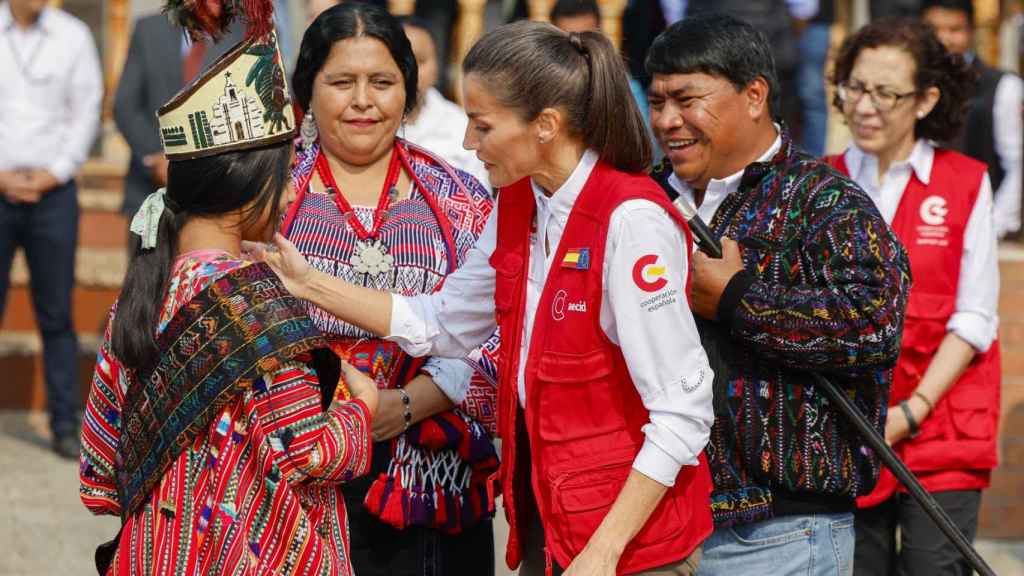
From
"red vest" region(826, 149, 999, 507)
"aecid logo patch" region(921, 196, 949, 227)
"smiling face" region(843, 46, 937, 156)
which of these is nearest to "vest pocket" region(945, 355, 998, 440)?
"red vest" region(826, 149, 999, 507)

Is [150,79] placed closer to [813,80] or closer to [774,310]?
[813,80]

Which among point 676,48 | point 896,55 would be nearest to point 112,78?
point 896,55

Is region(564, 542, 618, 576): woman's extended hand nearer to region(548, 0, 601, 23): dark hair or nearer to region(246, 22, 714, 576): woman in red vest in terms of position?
region(246, 22, 714, 576): woman in red vest

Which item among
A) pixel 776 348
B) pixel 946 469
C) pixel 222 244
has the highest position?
pixel 222 244

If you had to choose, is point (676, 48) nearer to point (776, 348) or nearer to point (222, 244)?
point (776, 348)

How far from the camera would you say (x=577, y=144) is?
2893 millimetres

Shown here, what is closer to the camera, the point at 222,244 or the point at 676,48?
the point at 222,244

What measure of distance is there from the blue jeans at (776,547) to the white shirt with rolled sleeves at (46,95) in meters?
4.77

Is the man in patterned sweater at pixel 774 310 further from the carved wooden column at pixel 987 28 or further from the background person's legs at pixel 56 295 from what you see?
the carved wooden column at pixel 987 28

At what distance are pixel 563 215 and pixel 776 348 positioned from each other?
1.77 ft

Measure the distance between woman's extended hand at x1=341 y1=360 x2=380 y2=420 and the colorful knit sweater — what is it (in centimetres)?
72

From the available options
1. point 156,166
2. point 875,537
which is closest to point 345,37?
point 875,537

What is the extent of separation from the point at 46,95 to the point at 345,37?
4001 mm

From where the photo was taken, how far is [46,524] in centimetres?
603
